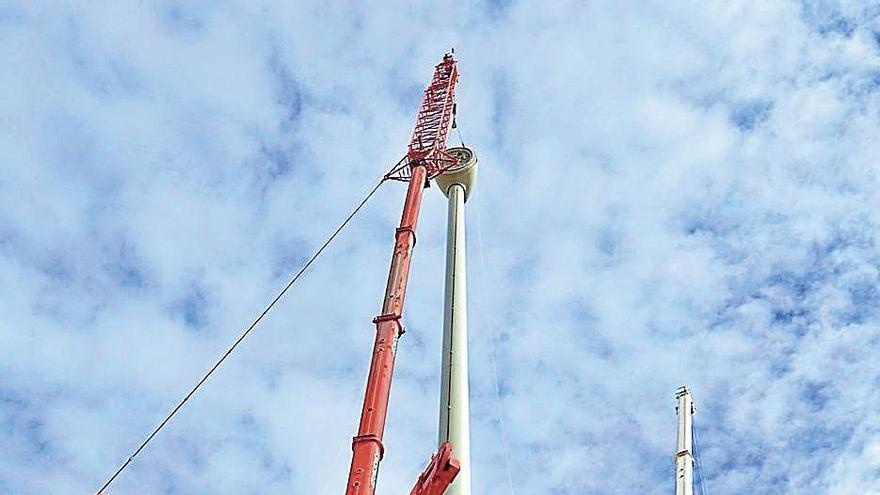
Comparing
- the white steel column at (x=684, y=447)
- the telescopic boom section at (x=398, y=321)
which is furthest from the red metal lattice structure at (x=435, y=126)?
the white steel column at (x=684, y=447)

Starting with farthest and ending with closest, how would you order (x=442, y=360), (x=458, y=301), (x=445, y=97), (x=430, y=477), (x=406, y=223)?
(x=445, y=97) → (x=458, y=301) → (x=442, y=360) → (x=406, y=223) → (x=430, y=477)

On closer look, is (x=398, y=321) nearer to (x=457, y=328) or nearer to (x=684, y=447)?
(x=457, y=328)

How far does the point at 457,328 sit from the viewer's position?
125ft

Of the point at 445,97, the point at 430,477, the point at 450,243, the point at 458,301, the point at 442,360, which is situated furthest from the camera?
the point at 445,97

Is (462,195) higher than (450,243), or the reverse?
(462,195)

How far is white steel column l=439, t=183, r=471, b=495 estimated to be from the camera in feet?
109

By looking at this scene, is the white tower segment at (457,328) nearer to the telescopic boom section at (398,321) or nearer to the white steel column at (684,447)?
the telescopic boom section at (398,321)

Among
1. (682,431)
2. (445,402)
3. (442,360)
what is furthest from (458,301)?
(682,431)

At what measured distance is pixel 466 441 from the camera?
33.8 metres

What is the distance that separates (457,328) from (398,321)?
1073 cm

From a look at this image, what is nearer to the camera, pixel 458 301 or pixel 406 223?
pixel 406 223

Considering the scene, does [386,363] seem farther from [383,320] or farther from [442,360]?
[442,360]

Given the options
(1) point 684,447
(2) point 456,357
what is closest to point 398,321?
(2) point 456,357

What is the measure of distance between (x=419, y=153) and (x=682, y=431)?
108 feet
